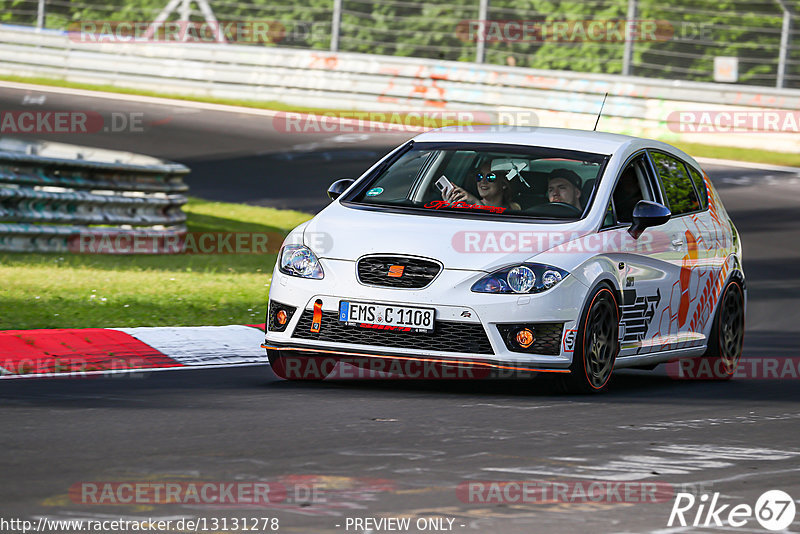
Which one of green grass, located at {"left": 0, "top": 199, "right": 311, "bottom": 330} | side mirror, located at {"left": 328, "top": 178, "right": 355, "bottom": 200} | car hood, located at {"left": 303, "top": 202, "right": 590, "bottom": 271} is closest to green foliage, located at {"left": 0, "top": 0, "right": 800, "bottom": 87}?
green grass, located at {"left": 0, "top": 199, "right": 311, "bottom": 330}

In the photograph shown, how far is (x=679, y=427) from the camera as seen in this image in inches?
300

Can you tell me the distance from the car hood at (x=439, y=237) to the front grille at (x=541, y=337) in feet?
1.15

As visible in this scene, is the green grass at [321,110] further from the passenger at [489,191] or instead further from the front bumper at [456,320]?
the front bumper at [456,320]

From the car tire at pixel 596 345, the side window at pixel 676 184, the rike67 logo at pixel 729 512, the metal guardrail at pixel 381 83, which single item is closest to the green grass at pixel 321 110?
the metal guardrail at pixel 381 83

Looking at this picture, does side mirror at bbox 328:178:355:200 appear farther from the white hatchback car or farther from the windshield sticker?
the windshield sticker

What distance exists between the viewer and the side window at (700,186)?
10406 millimetres

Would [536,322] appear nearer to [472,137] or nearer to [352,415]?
[352,415]

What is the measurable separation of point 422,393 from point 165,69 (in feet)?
71.2

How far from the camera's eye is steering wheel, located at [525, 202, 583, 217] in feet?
28.9

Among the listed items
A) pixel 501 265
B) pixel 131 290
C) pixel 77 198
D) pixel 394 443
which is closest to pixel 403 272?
pixel 501 265

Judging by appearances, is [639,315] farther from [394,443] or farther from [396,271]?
[394,443]

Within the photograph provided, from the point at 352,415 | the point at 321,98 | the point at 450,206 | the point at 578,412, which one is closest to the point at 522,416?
the point at 578,412

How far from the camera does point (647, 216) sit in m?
8.91

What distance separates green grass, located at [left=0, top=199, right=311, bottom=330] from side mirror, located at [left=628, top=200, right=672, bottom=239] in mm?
3494
